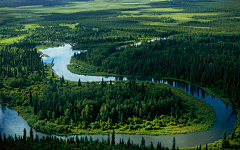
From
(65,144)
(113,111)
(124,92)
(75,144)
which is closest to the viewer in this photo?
(75,144)

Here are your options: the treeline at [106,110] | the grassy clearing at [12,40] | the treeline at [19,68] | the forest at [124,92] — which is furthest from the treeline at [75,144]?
the grassy clearing at [12,40]

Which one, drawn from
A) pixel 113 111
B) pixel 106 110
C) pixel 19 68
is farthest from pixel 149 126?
pixel 19 68

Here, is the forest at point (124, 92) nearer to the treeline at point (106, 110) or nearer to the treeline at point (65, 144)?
the treeline at point (106, 110)

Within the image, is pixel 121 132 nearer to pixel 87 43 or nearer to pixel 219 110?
pixel 219 110

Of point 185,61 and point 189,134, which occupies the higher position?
point 185,61

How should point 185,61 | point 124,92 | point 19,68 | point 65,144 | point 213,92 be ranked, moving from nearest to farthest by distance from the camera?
point 65,144 < point 124,92 < point 213,92 < point 19,68 < point 185,61

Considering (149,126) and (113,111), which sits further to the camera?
(113,111)

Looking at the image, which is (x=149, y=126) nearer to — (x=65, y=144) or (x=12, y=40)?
(x=65, y=144)
